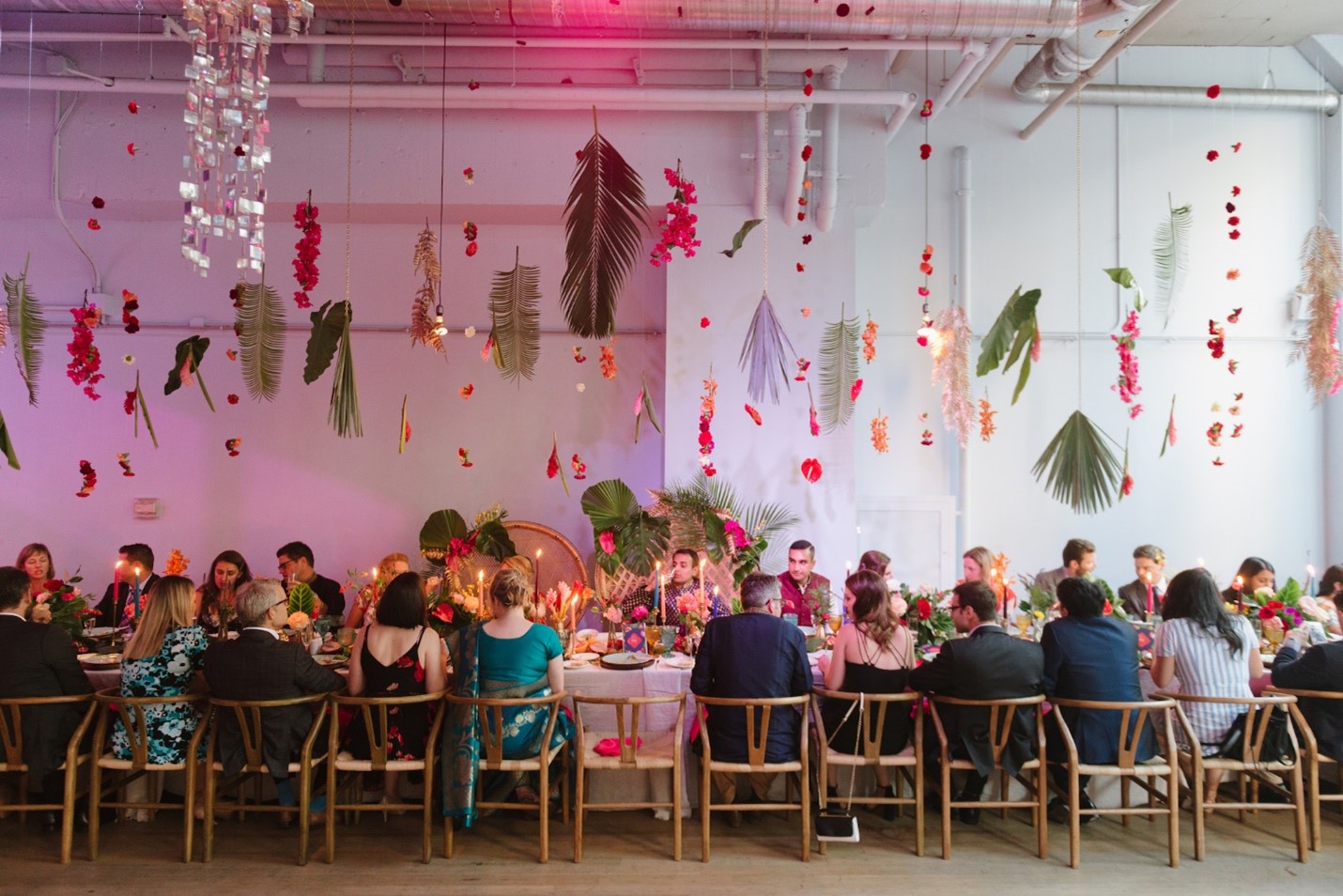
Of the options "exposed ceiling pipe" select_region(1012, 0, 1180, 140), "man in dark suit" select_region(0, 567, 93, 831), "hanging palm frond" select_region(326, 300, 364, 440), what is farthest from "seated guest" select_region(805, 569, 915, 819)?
"exposed ceiling pipe" select_region(1012, 0, 1180, 140)

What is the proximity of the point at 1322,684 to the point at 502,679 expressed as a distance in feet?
11.1

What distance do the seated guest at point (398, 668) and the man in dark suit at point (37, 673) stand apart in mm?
1142

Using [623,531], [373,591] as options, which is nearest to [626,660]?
[373,591]

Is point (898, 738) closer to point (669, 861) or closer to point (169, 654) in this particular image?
point (669, 861)

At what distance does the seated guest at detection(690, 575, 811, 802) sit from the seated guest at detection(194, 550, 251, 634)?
273 cm

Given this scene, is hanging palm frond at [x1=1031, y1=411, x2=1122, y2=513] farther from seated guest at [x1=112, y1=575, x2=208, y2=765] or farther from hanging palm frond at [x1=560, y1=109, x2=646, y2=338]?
seated guest at [x1=112, y1=575, x2=208, y2=765]

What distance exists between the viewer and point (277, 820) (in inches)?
172

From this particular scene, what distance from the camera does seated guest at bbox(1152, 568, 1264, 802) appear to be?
161 inches

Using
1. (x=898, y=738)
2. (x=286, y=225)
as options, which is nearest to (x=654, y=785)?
(x=898, y=738)

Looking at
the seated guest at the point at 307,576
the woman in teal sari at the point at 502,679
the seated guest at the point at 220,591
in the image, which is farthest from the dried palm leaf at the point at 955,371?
the seated guest at the point at 220,591

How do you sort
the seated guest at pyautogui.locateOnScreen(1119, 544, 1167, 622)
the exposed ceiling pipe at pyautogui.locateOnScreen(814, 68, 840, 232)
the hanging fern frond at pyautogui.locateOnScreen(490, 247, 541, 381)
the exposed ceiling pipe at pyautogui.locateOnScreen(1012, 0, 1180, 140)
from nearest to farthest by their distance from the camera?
the exposed ceiling pipe at pyautogui.locateOnScreen(1012, 0, 1180, 140) → the seated guest at pyautogui.locateOnScreen(1119, 544, 1167, 622) → the hanging fern frond at pyautogui.locateOnScreen(490, 247, 541, 381) → the exposed ceiling pipe at pyautogui.locateOnScreen(814, 68, 840, 232)

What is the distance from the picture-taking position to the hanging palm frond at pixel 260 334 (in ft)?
20.9

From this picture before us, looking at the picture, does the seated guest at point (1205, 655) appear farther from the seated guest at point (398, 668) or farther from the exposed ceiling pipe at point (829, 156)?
the exposed ceiling pipe at point (829, 156)

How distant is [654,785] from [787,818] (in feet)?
1.98
